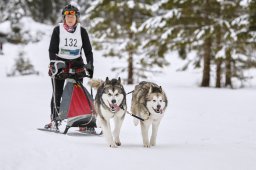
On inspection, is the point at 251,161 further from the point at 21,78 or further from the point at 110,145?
the point at 21,78

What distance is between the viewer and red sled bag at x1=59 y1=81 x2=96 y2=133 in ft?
23.3

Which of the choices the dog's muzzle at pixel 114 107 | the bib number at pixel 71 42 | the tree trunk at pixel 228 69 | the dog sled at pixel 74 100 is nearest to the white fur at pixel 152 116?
the dog's muzzle at pixel 114 107

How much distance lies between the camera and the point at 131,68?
2195 centimetres

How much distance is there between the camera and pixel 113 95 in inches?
241

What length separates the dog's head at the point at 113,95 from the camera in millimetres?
6137

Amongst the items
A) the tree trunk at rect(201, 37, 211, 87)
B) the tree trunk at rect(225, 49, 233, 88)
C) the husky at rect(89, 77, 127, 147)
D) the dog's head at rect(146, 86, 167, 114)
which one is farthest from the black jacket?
the tree trunk at rect(201, 37, 211, 87)

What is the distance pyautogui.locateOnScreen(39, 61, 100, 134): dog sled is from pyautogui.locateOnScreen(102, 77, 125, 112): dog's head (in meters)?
1.01

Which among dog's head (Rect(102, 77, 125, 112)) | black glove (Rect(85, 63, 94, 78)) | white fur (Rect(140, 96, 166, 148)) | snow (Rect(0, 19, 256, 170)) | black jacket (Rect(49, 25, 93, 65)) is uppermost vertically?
black jacket (Rect(49, 25, 93, 65))

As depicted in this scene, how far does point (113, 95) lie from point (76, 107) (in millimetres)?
1225

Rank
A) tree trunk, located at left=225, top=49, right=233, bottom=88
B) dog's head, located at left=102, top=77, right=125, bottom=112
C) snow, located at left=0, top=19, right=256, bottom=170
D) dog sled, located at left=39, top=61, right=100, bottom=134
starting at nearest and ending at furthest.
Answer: snow, located at left=0, top=19, right=256, bottom=170 < dog's head, located at left=102, top=77, right=125, bottom=112 < dog sled, located at left=39, top=61, right=100, bottom=134 < tree trunk, located at left=225, top=49, right=233, bottom=88

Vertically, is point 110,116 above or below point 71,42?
below

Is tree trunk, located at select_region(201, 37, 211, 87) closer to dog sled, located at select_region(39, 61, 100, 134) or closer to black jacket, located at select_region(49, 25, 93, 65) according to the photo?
black jacket, located at select_region(49, 25, 93, 65)

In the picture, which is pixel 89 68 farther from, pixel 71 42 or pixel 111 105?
pixel 111 105

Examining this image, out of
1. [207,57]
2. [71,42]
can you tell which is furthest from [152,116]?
[207,57]
